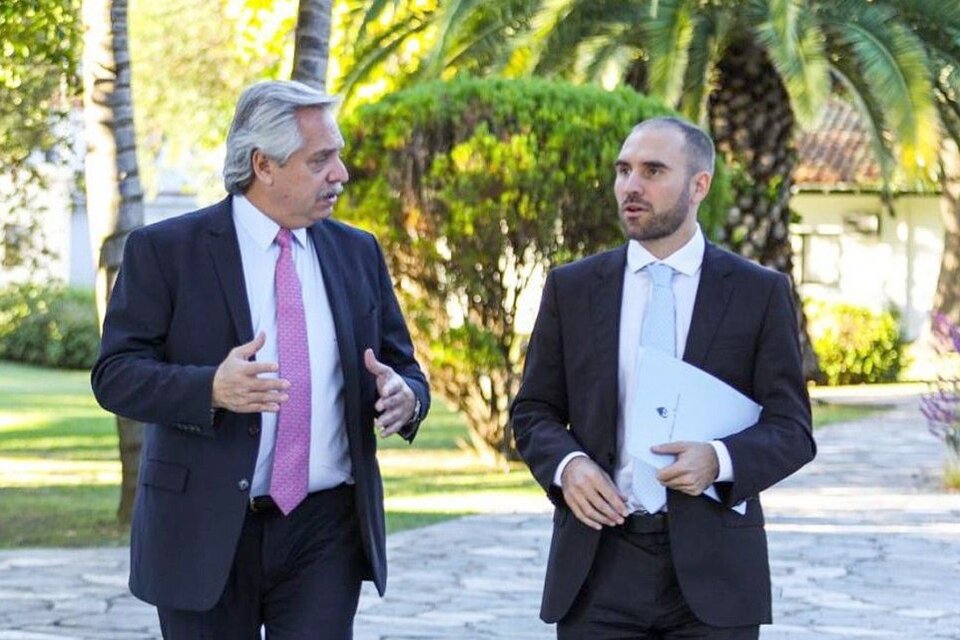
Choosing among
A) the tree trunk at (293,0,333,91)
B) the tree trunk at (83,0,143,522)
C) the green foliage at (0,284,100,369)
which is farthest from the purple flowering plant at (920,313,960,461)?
the green foliage at (0,284,100,369)

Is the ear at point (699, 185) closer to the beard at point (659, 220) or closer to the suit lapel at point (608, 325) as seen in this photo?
the beard at point (659, 220)

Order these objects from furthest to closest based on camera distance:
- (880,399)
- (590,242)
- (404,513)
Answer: (880,399) → (590,242) → (404,513)

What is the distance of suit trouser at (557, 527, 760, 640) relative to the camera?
4.38 meters

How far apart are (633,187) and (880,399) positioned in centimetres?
2190

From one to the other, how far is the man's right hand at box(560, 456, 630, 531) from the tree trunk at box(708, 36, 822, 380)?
1865 cm

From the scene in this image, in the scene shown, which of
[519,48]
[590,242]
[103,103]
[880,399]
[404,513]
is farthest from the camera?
[880,399]

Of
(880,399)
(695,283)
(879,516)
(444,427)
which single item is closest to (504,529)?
(879,516)

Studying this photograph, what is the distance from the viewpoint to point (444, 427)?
2092cm

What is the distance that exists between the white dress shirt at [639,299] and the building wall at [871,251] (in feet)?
106

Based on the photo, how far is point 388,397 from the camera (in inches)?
176

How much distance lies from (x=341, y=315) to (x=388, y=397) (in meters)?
0.24

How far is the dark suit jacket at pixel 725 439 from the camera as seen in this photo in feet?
14.3

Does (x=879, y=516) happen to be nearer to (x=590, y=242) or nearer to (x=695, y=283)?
(x=590, y=242)

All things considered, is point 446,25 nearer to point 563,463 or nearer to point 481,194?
point 481,194
